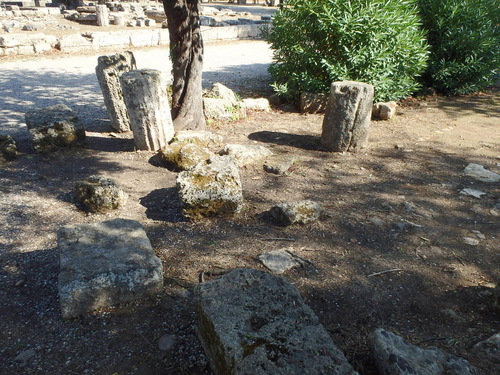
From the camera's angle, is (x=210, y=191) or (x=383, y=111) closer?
(x=210, y=191)

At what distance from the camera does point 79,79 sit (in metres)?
9.41

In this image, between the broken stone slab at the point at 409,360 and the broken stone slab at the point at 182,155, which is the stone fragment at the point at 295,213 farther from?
the broken stone slab at the point at 409,360

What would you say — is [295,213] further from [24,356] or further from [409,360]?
[24,356]

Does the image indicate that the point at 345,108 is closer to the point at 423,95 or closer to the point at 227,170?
the point at 227,170

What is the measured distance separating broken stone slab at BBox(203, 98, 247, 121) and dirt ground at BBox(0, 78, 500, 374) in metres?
0.91

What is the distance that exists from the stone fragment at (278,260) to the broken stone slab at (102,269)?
910mm

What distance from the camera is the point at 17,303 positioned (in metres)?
Answer: 2.70

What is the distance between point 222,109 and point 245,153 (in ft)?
6.62

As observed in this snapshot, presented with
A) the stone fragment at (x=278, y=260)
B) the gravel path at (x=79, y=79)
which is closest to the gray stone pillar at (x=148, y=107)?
the gravel path at (x=79, y=79)

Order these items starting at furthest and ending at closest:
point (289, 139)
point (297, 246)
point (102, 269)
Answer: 1. point (289, 139)
2. point (297, 246)
3. point (102, 269)

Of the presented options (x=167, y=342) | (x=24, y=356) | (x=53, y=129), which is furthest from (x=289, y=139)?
(x=24, y=356)

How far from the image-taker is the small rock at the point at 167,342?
2.37 meters

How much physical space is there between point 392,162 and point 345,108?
41.5 inches

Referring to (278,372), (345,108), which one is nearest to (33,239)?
(278,372)
